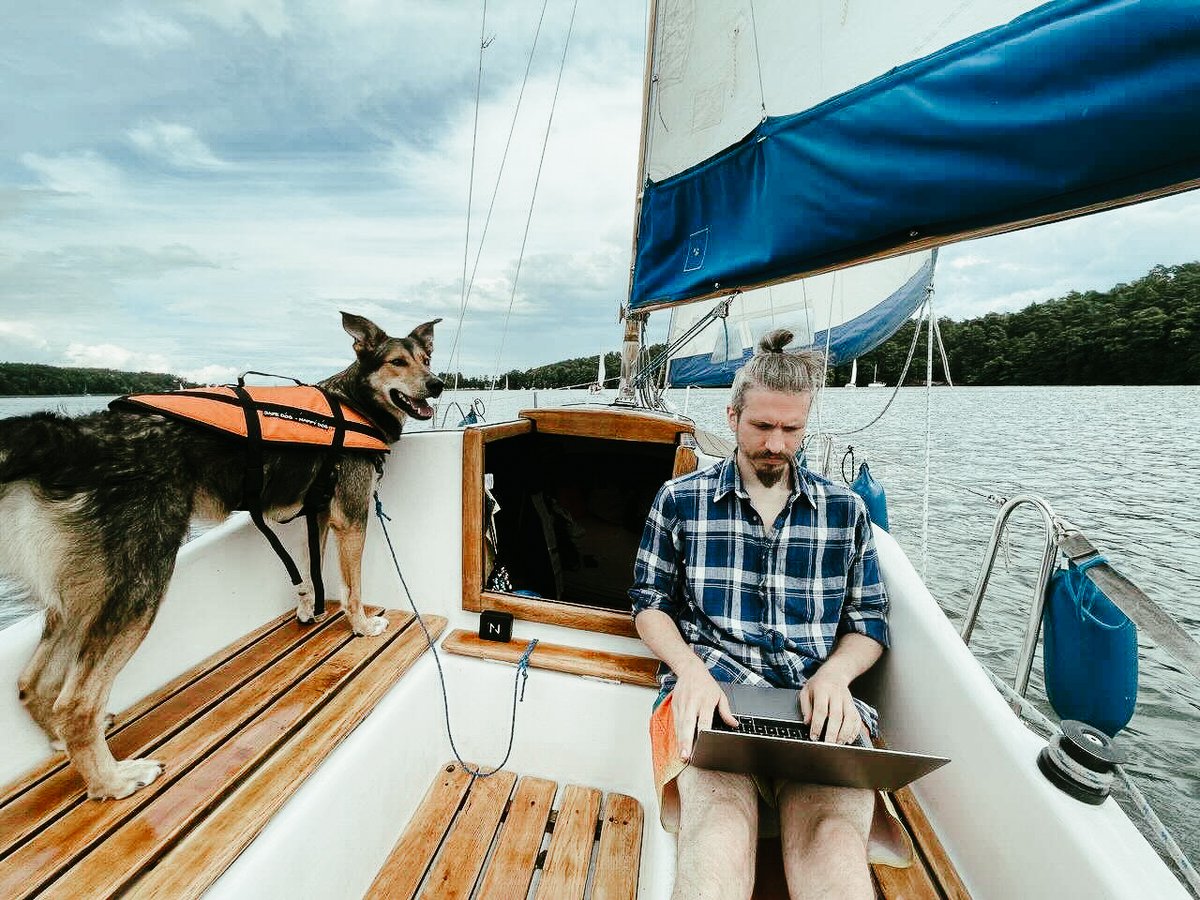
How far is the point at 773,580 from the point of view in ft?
5.12

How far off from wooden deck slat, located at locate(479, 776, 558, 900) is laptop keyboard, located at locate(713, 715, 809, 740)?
37.9 inches

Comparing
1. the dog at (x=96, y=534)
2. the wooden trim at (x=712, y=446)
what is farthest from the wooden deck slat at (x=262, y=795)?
the wooden trim at (x=712, y=446)

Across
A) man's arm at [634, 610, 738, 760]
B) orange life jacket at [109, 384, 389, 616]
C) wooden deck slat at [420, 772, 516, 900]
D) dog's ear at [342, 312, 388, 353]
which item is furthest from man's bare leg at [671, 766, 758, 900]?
dog's ear at [342, 312, 388, 353]

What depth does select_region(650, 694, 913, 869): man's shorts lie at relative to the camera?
1.28 m

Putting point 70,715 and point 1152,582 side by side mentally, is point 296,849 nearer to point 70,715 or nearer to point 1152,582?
point 70,715

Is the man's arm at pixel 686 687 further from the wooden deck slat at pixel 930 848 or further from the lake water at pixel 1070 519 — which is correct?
the lake water at pixel 1070 519

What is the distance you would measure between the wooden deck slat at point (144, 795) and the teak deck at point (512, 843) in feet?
2.25

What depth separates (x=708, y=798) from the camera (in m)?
1.27

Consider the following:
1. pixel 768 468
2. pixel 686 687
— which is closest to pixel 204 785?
pixel 686 687

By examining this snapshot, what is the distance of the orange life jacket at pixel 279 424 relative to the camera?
1646mm

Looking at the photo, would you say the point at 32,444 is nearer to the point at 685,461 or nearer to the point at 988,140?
the point at 685,461

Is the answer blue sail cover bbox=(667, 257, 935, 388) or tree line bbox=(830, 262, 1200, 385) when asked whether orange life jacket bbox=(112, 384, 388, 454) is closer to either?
blue sail cover bbox=(667, 257, 935, 388)

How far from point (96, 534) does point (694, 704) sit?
1.63 meters

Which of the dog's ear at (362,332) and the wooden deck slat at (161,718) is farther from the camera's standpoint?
the dog's ear at (362,332)
